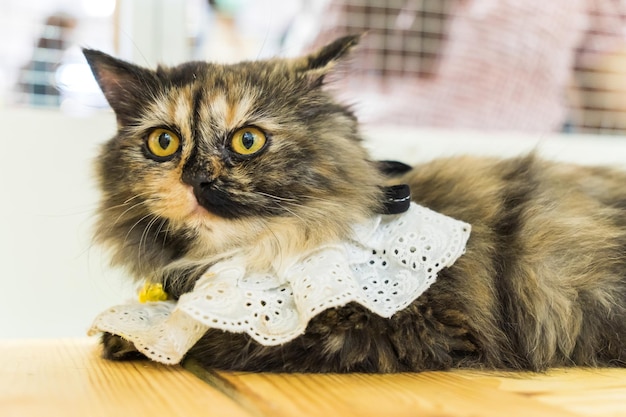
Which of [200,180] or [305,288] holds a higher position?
[200,180]

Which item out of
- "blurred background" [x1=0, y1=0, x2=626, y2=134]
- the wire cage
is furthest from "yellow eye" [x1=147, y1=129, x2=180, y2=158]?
the wire cage

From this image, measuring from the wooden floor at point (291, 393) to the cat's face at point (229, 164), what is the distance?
0.27m

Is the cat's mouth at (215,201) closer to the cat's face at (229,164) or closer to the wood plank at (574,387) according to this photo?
the cat's face at (229,164)

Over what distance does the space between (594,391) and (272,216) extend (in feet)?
2.11

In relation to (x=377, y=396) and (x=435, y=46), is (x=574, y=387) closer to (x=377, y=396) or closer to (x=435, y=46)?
(x=377, y=396)

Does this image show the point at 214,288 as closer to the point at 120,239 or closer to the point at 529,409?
the point at 120,239

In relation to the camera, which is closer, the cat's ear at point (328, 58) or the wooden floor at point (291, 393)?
the wooden floor at point (291, 393)

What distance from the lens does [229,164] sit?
1.23m

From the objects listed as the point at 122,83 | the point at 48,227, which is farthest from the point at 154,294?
the point at 48,227

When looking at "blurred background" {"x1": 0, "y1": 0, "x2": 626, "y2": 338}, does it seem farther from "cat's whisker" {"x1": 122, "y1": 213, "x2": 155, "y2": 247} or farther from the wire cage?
"cat's whisker" {"x1": 122, "y1": 213, "x2": 155, "y2": 247}

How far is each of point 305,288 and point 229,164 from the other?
282 mm

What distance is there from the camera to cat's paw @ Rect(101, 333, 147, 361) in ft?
4.34

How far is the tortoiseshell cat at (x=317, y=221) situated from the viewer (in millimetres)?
1213

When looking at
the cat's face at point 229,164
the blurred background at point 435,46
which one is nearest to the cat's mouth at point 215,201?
the cat's face at point 229,164
